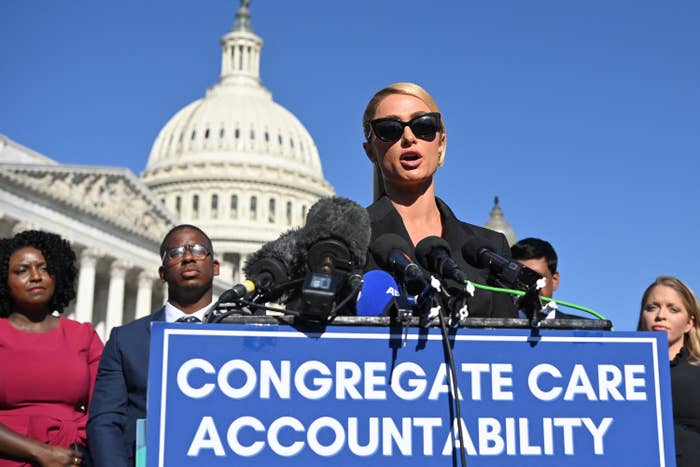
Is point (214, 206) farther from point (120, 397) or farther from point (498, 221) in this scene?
point (120, 397)

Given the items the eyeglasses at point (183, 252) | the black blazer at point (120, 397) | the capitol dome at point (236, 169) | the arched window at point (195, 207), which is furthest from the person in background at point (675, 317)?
the arched window at point (195, 207)

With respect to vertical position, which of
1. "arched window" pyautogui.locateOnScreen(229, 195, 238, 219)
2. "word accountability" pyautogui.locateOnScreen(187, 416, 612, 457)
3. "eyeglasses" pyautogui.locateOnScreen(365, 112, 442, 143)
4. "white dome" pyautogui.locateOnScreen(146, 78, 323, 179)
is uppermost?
"white dome" pyautogui.locateOnScreen(146, 78, 323, 179)

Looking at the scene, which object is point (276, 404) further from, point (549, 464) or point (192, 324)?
point (549, 464)

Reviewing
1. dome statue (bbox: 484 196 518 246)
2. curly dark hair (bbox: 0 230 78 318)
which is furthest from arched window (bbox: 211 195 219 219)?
curly dark hair (bbox: 0 230 78 318)

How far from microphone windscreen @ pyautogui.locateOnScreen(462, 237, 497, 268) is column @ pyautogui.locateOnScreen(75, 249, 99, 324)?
54.5 metres

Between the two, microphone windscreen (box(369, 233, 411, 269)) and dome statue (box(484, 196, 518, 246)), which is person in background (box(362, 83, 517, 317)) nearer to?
microphone windscreen (box(369, 233, 411, 269))

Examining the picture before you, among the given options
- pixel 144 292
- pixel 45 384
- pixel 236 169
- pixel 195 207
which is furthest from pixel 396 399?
pixel 195 207

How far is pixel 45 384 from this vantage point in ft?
15.3

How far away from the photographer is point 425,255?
10.2 ft

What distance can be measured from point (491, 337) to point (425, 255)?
371 mm

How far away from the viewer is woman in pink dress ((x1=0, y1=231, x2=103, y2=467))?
431 cm

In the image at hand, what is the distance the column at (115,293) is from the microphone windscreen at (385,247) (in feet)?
187

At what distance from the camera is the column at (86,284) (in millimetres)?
56219

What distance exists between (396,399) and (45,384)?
7.67 feet
